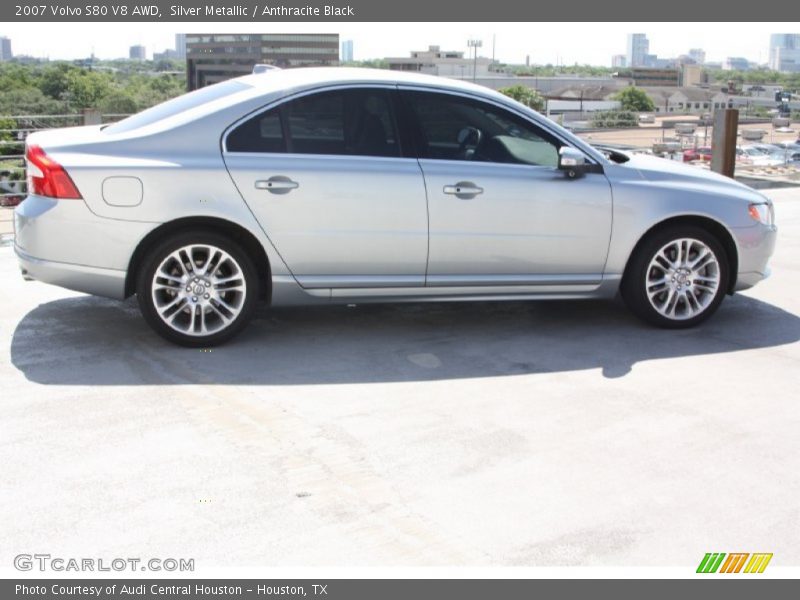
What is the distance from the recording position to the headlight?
6867 millimetres

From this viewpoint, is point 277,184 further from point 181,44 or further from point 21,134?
point 181,44

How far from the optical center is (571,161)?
626 centimetres

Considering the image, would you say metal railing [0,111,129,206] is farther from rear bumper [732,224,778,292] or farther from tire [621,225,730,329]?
rear bumper [732,224,778,292]

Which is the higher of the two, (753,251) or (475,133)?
(475,133)

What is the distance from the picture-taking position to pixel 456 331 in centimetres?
658

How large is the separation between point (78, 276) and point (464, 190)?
2.29 meters

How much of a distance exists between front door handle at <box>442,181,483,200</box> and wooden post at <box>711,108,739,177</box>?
7.38 meters

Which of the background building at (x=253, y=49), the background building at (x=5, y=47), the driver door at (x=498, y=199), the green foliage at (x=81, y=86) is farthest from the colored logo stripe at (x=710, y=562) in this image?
the background building at (x=5, y=47)

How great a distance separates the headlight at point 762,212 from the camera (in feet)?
22.5

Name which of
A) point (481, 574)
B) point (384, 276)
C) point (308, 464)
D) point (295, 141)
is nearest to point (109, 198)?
point (295, 141)

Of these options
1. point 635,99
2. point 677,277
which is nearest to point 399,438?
point 677,277

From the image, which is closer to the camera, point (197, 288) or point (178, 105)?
point (197, 288)

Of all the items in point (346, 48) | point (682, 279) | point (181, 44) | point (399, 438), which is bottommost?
point (399, 438)
